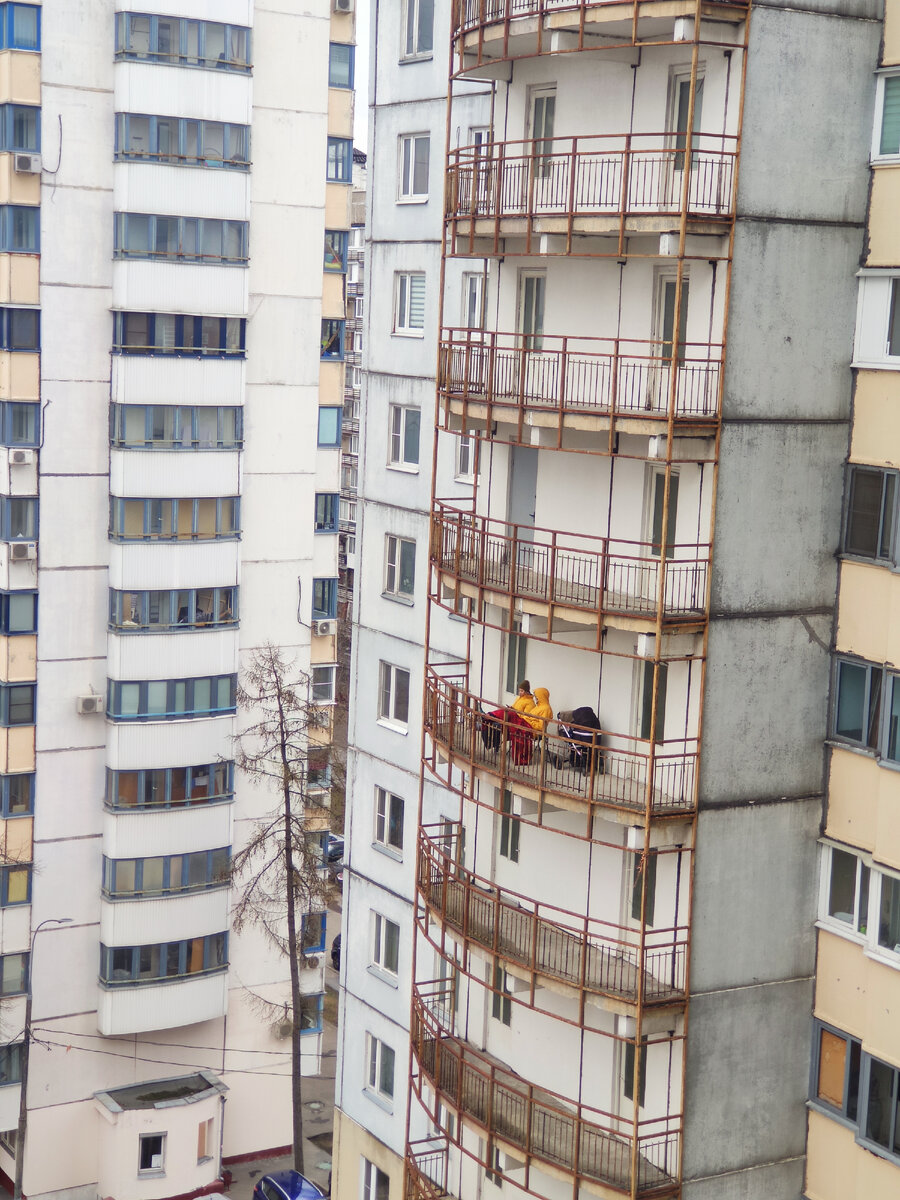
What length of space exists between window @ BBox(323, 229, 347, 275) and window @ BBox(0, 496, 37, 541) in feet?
37.4

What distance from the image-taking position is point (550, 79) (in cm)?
2741

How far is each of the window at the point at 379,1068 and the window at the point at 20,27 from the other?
27089 millimetres

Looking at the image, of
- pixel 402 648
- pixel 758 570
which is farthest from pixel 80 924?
pixel 758 570

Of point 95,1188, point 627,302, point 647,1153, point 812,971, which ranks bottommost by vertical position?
point 95,1188

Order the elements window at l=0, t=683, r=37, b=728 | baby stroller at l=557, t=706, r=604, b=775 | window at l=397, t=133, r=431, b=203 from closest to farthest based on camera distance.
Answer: baby stroller at l=557, t=706, r=604, b=775
window at l=397, t=133, r=431, b=203
window at l=0, t=683, r=37, b=728

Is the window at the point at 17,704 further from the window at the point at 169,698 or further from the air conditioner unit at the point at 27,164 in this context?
the air conditioner unit at the point at 27,164

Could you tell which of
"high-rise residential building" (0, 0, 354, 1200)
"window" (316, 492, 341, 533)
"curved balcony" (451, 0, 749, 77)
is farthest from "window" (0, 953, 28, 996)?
"curved balcony" (451, 0, 749, 77)

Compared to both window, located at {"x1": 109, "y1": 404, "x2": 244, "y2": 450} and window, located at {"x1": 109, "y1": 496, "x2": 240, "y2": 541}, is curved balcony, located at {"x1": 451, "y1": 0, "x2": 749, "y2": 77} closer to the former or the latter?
window, located at {"x1": 109, "y1": 404, "x2": 244, "y2": 450}

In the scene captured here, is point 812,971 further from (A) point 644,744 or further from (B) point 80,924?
(B) point 80,924

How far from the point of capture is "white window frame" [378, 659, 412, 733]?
35125mm

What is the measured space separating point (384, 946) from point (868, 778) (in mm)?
13890

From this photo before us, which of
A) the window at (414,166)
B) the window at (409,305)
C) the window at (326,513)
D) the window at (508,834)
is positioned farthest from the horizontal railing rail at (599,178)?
the window at (326,513)

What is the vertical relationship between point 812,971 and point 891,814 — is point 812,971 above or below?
below

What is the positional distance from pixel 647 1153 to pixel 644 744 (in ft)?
21.1
